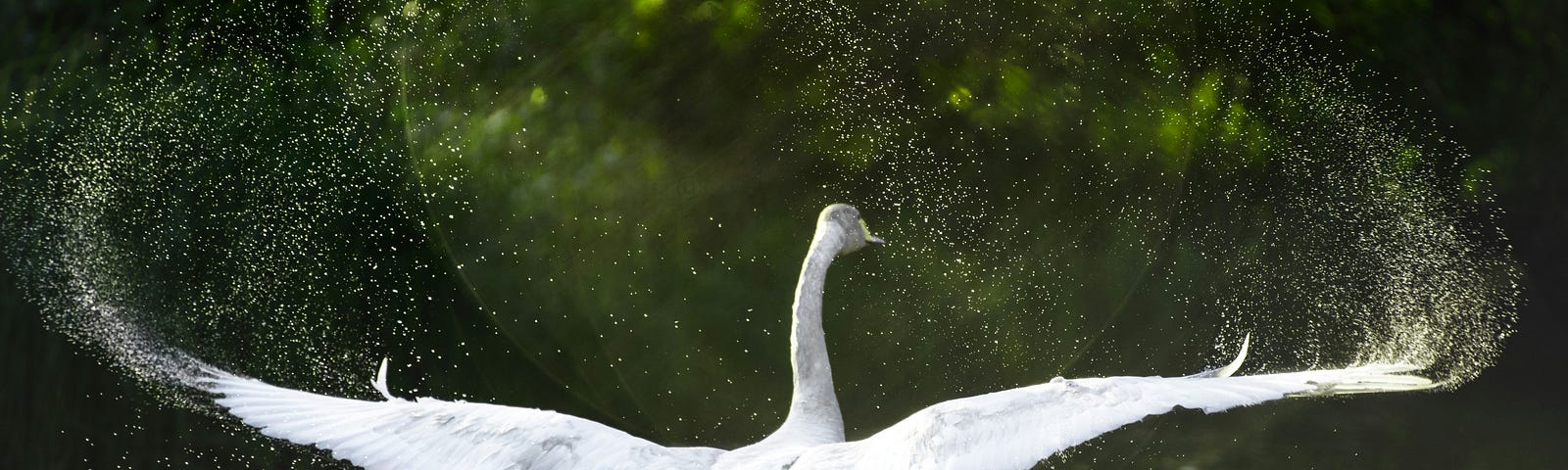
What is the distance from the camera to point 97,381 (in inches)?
307

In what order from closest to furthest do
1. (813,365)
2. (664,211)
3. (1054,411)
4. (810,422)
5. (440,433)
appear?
(1054,411), (440,433), (810,422), (813,365), (664,211)

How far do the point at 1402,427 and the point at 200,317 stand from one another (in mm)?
6435

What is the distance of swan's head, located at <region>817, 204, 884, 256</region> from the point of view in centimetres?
425

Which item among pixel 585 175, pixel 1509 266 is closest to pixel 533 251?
pixel 585 175

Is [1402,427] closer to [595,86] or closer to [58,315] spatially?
[595,86]

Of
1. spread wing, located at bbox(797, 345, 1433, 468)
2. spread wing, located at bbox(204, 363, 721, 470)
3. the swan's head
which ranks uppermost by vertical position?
the swan's head

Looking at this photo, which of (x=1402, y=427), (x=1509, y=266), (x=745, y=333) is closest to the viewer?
(x=1509, y=266)

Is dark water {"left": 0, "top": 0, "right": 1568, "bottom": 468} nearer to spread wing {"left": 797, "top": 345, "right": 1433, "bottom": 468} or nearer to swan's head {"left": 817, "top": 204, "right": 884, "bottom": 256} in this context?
swan's head {"left": 817, "top": 204, "right": 884, "bottom": 256}

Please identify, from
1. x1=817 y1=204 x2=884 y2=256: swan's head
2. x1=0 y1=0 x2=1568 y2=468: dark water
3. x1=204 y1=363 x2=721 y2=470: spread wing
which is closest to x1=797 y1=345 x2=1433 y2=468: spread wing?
x1=204 y1=363 x2=721 y2=470: spread wing

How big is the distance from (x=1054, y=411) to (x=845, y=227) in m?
1.40

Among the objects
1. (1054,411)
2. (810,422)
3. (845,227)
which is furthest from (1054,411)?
(845,227)

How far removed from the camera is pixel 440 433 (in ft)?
11.3

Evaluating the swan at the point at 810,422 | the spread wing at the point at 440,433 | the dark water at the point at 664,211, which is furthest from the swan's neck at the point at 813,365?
the dark water at the point at 664,211

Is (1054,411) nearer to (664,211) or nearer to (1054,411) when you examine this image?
(1054,411)
